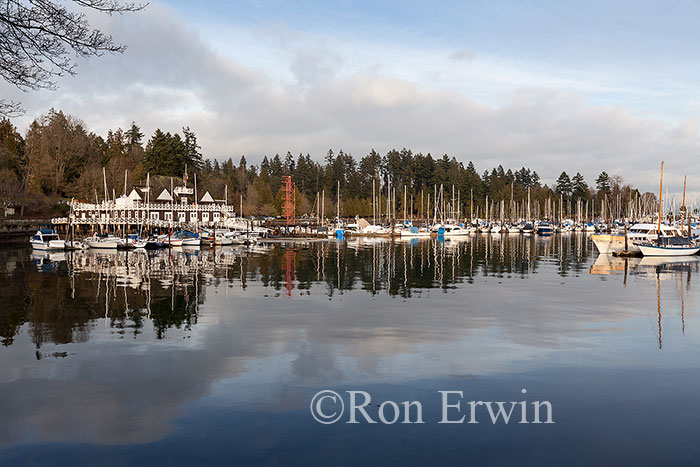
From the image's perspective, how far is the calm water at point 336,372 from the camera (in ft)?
34.5

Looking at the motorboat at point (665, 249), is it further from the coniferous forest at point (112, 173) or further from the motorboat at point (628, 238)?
the coniferous forest at point (112, 173)

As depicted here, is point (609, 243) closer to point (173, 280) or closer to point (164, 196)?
point (173, 280)

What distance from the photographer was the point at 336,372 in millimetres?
15078

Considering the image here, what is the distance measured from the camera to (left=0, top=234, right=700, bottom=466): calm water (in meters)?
10.5

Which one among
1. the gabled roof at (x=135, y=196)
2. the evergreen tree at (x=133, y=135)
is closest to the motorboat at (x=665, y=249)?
the gabled roof at (x=135, y=196)

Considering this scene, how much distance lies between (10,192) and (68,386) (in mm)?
108864

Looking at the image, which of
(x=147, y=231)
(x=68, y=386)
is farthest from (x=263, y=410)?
(x=147, y=231)

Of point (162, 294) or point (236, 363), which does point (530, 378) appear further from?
point (162, 294)

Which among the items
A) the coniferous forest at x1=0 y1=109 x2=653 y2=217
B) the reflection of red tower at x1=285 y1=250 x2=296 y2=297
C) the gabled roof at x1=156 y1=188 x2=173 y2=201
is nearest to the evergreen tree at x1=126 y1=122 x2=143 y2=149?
the coniferous forest at x1=0 y1=109 x2=653 y2=217

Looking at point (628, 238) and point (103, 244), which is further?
point (103, 244)

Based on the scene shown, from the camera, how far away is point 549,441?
10828 mm

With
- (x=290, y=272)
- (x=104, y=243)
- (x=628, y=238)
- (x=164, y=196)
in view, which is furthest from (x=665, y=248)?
(x=164, y=196)

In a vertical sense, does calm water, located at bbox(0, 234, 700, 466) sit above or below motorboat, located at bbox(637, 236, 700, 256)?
below

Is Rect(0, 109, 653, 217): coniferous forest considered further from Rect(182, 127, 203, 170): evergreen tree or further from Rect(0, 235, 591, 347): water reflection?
Rect(0, 235, 591, 347): water reflection
